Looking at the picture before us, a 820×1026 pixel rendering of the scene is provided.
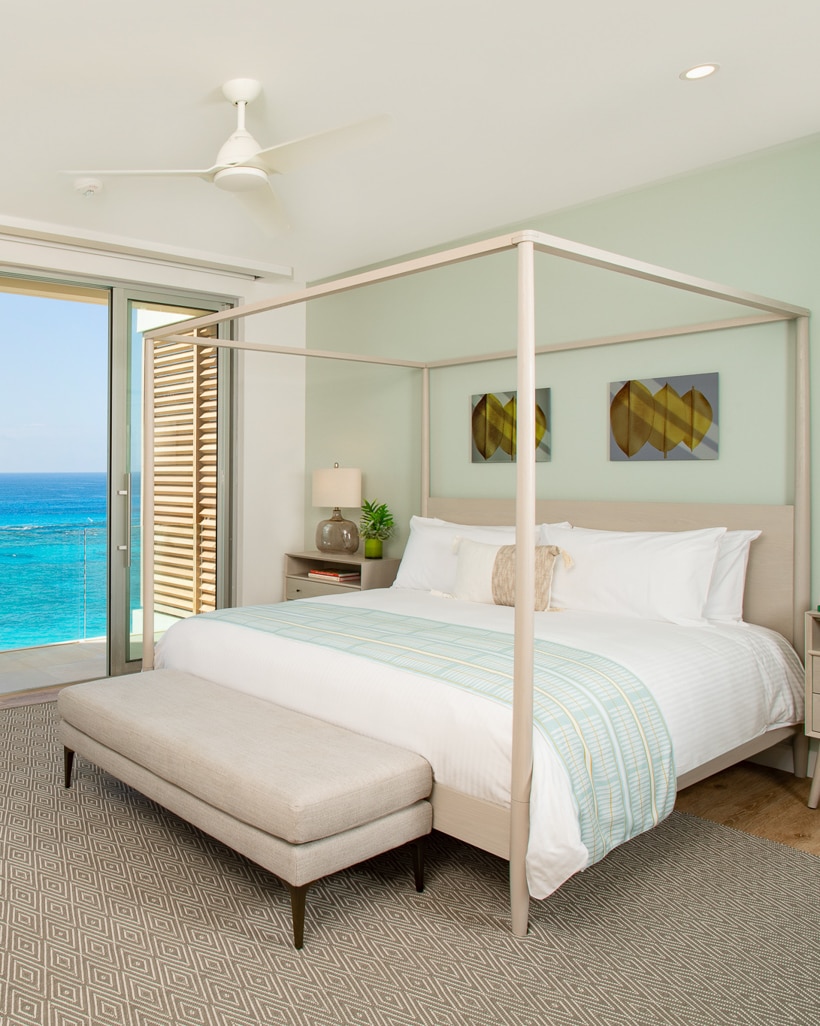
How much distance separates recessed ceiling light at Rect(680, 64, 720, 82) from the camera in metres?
2.81

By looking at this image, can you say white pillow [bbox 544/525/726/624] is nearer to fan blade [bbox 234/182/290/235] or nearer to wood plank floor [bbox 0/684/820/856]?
wood plank floor [bbox 0/684/820/856]

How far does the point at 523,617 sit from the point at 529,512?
0.28m

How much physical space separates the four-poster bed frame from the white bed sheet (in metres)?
0.07

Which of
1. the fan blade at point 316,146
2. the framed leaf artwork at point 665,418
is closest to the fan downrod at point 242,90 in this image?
the fan blade at point 316,146

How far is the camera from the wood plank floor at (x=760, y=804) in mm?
2908

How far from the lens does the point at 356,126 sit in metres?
2.63

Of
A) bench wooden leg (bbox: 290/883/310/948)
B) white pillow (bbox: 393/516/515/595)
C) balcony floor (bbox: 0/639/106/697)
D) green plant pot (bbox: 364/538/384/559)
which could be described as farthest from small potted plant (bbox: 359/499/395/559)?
bench wooden leg (bbox: 290/883/310/948)

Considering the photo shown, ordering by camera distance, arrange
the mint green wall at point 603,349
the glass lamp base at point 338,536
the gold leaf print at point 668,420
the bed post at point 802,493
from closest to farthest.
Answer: the bed post at point 802,493
the mint green wall at point 603,349
the gold leaf print at point 668,420
the glass lamp base at point 338,536

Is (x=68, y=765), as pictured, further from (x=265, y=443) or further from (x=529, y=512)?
(x=265, y=443)

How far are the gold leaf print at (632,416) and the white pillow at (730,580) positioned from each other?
70 centimetres

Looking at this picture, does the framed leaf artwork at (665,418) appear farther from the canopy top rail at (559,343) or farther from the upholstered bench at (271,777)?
the upholstered bench at (271,777)

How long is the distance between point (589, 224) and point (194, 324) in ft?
6.55

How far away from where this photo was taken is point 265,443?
18.4 ft

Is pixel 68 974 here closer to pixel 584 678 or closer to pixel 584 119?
pixel 584 678
